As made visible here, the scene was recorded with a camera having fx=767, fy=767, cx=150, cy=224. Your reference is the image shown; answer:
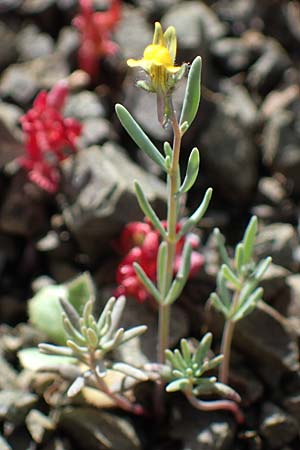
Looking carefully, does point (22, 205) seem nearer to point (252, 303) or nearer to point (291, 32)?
point (252, 303)

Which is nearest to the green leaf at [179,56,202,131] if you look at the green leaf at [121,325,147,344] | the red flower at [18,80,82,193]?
the green leaf at [121,325,147,344]

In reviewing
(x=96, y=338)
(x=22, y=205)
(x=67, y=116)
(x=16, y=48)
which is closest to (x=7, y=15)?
(x=16, y=48)

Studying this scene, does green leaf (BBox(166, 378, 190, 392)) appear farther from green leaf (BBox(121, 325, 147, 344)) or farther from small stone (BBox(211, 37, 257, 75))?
small stone (BBox(211, 37, 257, 75))

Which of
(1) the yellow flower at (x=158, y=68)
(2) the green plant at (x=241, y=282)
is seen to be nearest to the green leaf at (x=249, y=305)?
(2) the green plant at (x=241, y=282)

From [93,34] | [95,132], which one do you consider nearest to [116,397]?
[95,132]

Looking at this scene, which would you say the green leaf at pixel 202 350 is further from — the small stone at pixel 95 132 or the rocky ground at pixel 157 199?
the small stone at pixel 95 132

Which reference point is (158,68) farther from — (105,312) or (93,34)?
(93,34)
